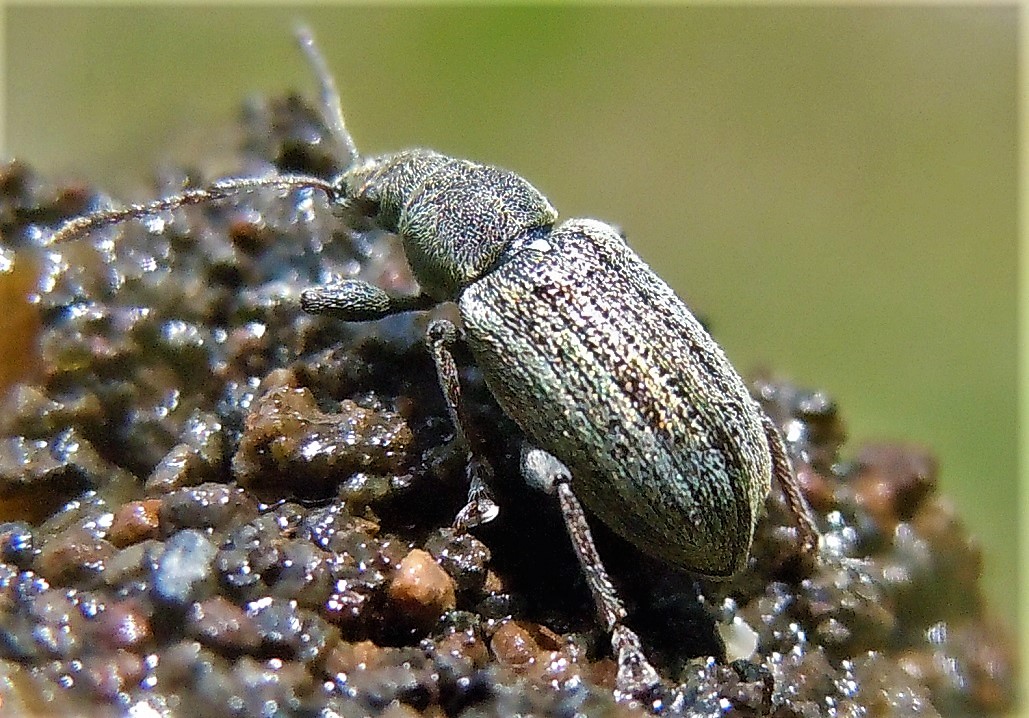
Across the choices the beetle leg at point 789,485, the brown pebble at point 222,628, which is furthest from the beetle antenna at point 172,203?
the beetle leg at point 789,485

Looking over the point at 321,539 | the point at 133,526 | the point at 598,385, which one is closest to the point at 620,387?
the point at 598,385

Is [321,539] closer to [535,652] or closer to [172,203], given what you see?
[535,652]

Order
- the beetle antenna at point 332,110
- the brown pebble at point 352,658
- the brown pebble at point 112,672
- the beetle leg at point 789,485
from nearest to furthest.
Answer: the brown pebble at point 112,672, the brown pebble at point 352,658, the beetle leg at point 789,485, the beetle antenna at point 332,110

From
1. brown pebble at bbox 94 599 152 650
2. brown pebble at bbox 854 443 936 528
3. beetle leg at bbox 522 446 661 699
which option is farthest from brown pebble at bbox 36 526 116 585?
brown pebble at bbox 854 443 936 528

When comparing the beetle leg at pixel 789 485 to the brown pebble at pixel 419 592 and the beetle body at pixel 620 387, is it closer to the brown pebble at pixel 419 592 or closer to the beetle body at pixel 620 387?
the beetle body at pixel 620 387

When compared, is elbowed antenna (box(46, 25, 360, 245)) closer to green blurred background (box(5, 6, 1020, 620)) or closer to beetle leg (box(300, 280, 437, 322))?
green blurred background (box(5, 6, 1020, 620))
